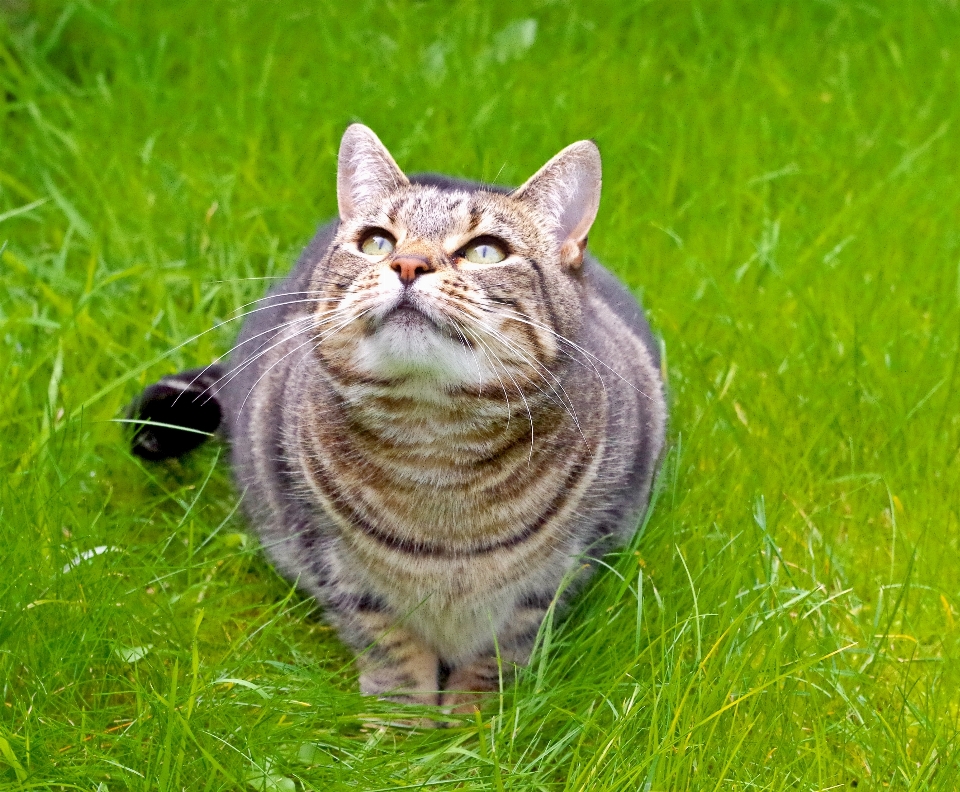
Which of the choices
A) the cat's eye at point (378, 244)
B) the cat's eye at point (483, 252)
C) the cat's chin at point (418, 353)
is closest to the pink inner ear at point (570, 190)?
the cat's eye at point (483, 252)

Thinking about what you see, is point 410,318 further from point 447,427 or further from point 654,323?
point 654,323

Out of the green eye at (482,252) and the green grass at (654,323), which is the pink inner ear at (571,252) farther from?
the green grass at (654,323)

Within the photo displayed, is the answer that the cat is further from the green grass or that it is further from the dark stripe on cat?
the green grass

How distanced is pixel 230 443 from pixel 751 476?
130 centimetres

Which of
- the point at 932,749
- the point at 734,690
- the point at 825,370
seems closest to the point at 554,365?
the point at 734,690

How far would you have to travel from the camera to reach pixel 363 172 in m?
2.54

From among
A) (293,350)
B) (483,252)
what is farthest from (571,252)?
(293,350)

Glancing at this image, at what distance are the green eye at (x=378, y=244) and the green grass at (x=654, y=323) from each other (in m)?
0.71

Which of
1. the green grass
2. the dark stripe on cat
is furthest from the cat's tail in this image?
the dark stripe on cat

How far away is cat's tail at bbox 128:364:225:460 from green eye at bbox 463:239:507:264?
88cm

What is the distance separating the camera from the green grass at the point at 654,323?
2197 millimetres

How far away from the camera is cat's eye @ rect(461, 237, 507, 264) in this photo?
7.60 ft

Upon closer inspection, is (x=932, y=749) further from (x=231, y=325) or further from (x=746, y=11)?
(x=746, y=11)

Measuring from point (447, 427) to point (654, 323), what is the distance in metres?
1.33
